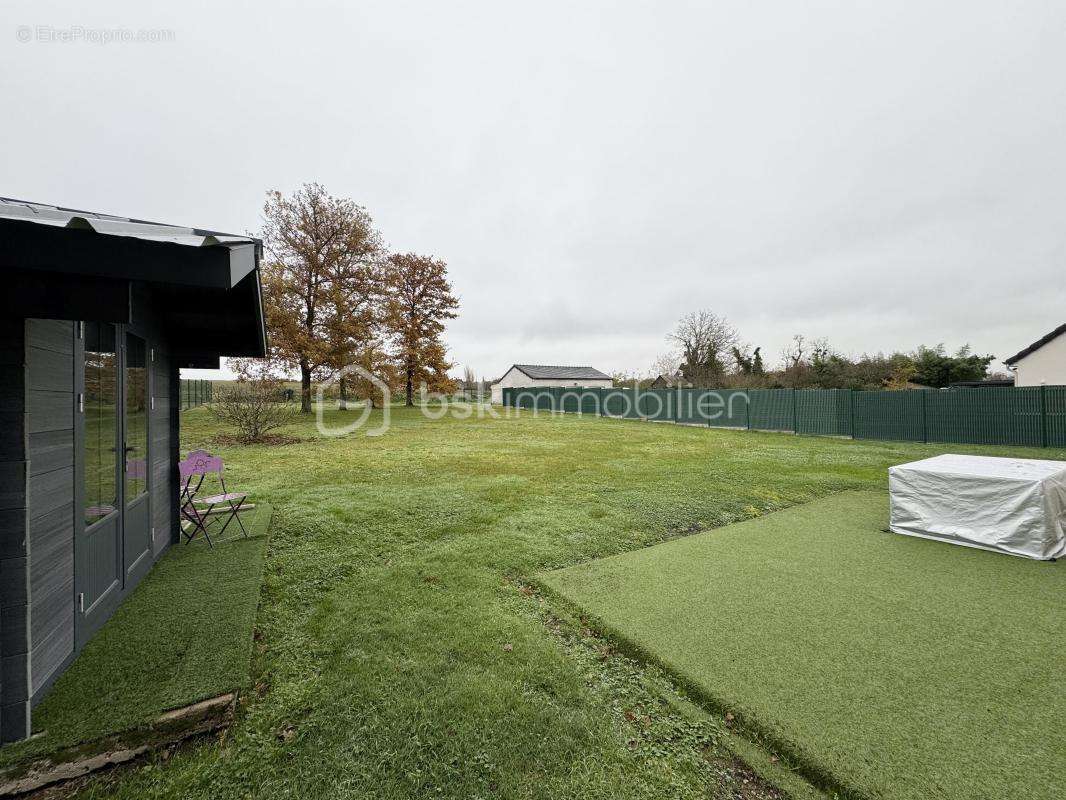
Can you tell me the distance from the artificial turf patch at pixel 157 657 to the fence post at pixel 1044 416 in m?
17.6

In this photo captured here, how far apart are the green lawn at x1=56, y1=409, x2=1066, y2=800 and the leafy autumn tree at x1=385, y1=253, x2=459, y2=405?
19.4 m

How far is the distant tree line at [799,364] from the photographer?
27.0 m

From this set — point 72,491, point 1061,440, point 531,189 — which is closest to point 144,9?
point 72,491

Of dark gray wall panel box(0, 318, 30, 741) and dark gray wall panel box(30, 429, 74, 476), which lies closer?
dark gray wall panel box(0, 318, 30, 741)

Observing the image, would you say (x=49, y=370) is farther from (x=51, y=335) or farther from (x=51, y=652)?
(x=51, y=652)

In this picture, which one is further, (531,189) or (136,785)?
(531,189)

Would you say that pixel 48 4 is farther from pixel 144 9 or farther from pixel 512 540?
pixel 512 540

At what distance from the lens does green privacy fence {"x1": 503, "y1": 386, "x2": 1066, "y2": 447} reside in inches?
442

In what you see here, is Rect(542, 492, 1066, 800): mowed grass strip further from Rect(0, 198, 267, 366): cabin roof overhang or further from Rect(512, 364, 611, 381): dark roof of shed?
Rect(512, 364, 611, 381): dark roof of shed

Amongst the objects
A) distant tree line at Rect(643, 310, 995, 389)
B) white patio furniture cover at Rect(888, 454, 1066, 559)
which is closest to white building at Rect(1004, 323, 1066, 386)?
distant tree line at Rect(643, 310, 995, 389)

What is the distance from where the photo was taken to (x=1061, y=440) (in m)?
11.0

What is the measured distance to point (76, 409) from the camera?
97.0 inches

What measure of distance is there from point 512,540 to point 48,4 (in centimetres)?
838

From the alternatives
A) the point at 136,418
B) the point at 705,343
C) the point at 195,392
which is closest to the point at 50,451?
the point at 136,418
